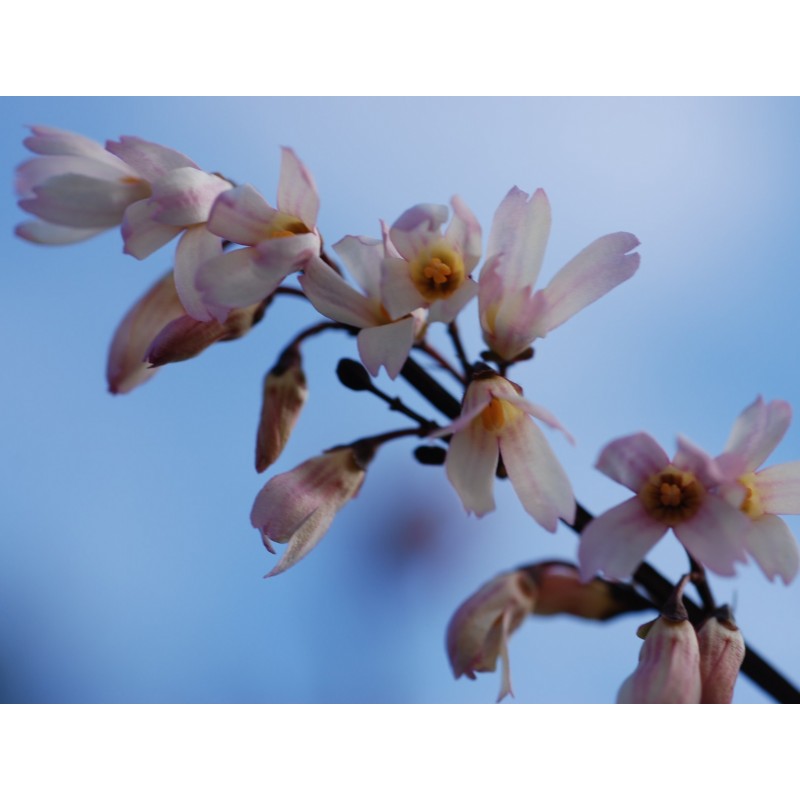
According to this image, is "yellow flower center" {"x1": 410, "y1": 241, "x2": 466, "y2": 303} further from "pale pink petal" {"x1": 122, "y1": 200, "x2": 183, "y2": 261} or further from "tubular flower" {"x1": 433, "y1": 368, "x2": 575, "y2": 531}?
"pale pink petal" {"x1": 122, "y1": 200, "x2": 183, "y2": 261}

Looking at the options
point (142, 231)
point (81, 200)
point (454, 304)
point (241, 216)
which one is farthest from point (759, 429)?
point (81, 200)

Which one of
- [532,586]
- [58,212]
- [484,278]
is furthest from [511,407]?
[58,212]

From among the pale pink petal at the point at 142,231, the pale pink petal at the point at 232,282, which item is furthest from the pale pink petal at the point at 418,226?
the pale pink petal at the point at 142,231


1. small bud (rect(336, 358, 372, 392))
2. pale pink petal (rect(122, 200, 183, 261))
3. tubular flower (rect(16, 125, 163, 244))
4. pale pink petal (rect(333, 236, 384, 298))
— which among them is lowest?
small bud (rect(336, 358, 372, 392))

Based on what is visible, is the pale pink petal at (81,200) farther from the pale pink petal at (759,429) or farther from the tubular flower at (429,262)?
the pale pink petal at (759,429)

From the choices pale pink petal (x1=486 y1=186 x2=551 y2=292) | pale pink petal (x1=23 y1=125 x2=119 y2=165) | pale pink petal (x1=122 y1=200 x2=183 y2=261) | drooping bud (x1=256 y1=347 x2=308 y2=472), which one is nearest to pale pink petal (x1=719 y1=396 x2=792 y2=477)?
pale pink petal (x1=486 y1=186 x2=551 y2=292)

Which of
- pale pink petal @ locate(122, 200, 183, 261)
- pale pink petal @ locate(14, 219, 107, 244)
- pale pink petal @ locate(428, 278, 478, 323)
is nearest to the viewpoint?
pale pink petal @ locate(428, 278, 478, 323)

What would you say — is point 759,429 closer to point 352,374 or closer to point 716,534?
point 716,534
